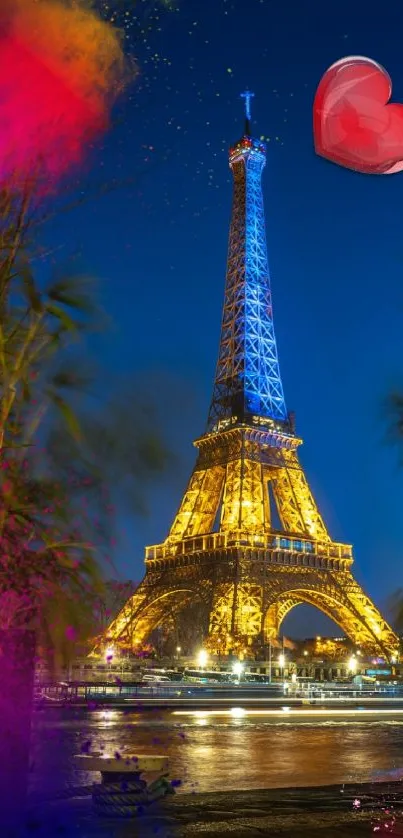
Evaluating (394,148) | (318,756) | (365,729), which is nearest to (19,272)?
(394,148)

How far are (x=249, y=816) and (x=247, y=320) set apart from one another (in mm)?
70526

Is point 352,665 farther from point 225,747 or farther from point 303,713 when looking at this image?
point 225,747

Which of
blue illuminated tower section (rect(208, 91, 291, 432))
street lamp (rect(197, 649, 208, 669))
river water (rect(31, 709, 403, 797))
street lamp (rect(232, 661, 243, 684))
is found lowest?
river water (rect(31, 709, 403, 797))

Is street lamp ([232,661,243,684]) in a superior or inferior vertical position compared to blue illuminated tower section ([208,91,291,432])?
inferior

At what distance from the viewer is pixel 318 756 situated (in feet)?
53.0

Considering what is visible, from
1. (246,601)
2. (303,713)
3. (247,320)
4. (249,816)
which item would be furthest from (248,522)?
(249,816)

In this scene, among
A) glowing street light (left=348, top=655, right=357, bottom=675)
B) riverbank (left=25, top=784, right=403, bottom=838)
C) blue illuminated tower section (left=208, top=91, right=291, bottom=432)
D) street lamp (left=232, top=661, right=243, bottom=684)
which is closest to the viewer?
riverbank (left=25, top=784, right=403, bottom=838)

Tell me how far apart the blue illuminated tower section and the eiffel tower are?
0.38 ft

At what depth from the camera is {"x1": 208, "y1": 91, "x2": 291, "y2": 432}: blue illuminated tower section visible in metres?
75.8

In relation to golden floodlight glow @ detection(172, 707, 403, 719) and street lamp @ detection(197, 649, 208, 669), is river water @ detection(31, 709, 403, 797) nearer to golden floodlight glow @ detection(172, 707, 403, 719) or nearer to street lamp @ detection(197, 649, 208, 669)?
golden floodlight glow @ detection(172, 707, 403, 719)

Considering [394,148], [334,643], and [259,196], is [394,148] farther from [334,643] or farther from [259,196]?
[334,643]

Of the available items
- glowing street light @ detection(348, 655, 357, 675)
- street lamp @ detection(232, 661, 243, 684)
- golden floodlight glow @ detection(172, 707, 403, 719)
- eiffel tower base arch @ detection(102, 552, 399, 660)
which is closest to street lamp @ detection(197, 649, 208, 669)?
eiffel tower base arch @ detection(102, 552, 399, 660)

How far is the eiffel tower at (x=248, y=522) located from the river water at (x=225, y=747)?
1373 inches

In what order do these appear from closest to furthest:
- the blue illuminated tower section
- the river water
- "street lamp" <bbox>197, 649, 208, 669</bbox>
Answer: the river water < "street lamp" <bbox>197, 649, 208, 669</bbox> < the blue illuminated tower section
